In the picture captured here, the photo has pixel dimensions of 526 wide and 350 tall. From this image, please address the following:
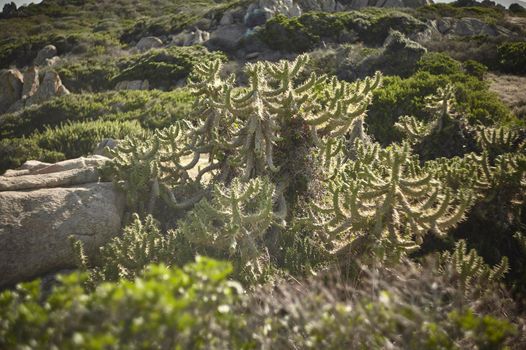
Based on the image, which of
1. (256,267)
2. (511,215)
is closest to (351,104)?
(511,215)

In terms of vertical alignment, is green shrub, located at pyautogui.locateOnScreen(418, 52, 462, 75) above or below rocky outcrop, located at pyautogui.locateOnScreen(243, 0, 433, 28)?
below

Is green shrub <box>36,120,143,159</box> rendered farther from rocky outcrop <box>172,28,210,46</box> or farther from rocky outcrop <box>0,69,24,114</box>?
rocky outcrop <box>172,28,210,46</box>

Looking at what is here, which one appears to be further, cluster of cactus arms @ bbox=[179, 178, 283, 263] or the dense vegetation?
cluster of cactus arms @ bbox=[179, 178, 283, 263]

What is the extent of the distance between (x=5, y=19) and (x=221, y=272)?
64.3 metres

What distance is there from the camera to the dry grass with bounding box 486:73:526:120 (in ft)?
38.0

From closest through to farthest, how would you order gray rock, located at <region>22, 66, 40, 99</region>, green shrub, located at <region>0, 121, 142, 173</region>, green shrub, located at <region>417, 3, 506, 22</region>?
green shrub, located at <region>0, 121, 142, 173</region> → gray rock, located at <region>22, 66, 40, 99</region> → green shrub, located at <region>417, 3, 506, 22</region>

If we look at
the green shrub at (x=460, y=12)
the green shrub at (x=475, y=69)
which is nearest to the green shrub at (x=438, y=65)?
the green shrub at (x=475, y=69)

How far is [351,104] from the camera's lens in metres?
5.61

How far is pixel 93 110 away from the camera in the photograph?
51.0 feet

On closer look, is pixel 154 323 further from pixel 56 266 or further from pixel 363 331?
pixel 56 266

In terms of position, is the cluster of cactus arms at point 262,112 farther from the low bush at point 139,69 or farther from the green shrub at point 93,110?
the low bush at point 139,69

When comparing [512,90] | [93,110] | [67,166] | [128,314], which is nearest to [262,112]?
[67,166]

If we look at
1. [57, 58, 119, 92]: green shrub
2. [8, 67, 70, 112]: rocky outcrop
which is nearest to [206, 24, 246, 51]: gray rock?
[57, 58, 119, 92]: green shrub

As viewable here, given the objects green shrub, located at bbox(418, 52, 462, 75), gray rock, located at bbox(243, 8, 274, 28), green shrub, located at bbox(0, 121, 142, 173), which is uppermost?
gray rock, located at bbox(243, 8, 274, 28)
